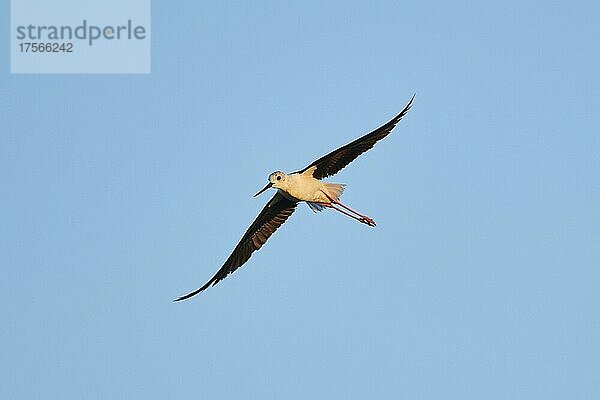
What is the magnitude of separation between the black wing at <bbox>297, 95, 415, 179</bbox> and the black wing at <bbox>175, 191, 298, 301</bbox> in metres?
1.74

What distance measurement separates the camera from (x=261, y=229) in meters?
32.8

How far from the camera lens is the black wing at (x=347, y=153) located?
3014 centimetres

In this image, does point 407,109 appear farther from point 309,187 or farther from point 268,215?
point 268,215

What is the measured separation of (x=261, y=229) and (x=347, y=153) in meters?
3.56

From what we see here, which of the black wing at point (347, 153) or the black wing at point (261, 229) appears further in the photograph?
the black wing at point (261, 229)

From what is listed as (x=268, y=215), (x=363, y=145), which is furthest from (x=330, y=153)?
(x=268, y=215)

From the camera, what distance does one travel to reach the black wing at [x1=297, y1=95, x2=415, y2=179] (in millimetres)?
30141

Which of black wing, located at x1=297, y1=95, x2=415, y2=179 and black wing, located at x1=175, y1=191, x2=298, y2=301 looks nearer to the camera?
black wing, located at x1=297, y1=95, x2=415, y2=179

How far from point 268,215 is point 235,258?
1436 millimetres

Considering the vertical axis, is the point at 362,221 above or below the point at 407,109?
below

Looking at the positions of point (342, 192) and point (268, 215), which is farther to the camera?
point (268, 215)

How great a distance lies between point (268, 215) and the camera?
32.7m

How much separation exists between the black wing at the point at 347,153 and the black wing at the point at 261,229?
1745 mm

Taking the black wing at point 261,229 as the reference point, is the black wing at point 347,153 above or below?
above
